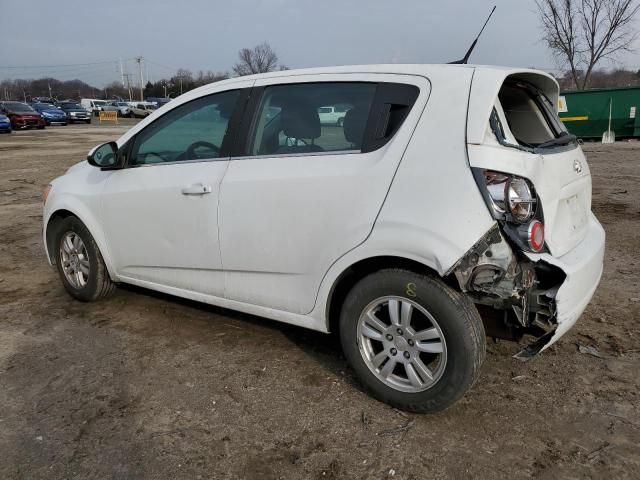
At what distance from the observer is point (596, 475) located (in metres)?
2.42

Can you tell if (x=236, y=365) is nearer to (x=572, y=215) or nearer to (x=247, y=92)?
(x=247, y=92)

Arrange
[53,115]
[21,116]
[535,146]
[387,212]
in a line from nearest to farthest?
[387,212]
[535,146]
[21,116]
[53,115]

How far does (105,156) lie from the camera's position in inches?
162

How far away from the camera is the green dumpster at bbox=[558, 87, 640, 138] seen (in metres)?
16.2

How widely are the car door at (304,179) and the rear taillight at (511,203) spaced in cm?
47

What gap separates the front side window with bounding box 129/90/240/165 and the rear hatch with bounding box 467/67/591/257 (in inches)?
63.9

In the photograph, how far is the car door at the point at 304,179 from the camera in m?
2.83

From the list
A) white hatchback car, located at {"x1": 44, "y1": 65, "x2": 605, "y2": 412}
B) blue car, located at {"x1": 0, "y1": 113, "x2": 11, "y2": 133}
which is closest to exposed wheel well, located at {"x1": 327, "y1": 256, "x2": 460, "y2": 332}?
white hatchback car, located at {"x1": 44, "y1": 65, "x2": 605, "y2": 412}

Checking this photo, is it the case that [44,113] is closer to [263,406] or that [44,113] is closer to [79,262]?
[79,262]

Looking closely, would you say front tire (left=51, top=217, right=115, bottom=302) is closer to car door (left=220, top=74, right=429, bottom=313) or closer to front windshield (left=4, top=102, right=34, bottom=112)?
car door (left=220, top=74, right=429, bottom=313)

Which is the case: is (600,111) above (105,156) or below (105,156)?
below

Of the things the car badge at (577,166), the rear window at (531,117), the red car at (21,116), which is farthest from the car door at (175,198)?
the red car at (21,116)

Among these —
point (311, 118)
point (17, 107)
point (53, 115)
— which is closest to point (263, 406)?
point (311, 118)

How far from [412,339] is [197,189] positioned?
1649mm
